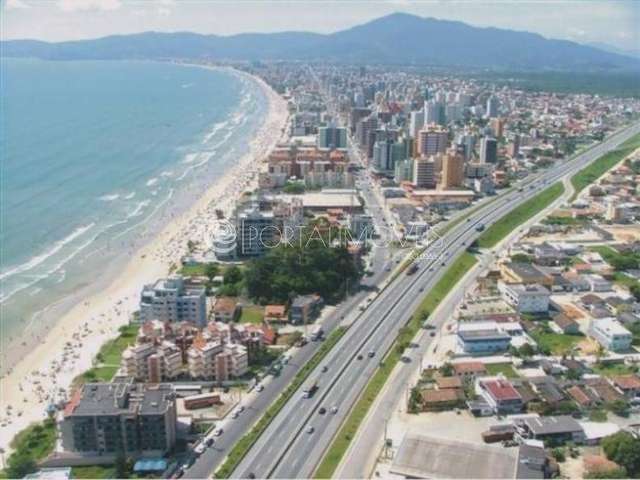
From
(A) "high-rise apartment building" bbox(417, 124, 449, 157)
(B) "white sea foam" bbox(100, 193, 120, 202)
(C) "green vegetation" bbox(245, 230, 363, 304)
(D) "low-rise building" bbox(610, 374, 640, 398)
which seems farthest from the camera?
(A) "high-rise apartment building" bbox(417, 124, 449, 157)

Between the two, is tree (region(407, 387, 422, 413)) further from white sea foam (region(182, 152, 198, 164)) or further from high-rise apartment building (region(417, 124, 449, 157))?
white sea foam (region(182, 152, 198, 164))

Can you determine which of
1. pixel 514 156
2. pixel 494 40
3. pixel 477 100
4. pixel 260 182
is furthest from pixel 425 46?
pixel 260 182

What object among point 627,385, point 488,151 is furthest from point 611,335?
point 488,151

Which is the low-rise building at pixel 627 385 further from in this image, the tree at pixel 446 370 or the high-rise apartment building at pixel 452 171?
the high-rise apartment building at pixel 452 171

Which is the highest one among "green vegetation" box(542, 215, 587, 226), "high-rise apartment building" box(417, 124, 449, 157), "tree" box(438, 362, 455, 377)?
"high-rise apartment building" box(417, 124, 449, 157)

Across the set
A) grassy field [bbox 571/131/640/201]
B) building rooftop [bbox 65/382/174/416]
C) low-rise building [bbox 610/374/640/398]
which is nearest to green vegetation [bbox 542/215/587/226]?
grassy field [bbox 571/131/640/201]

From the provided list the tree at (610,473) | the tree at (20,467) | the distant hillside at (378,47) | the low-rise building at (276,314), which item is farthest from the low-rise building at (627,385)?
the distant hillside at (378,47)
